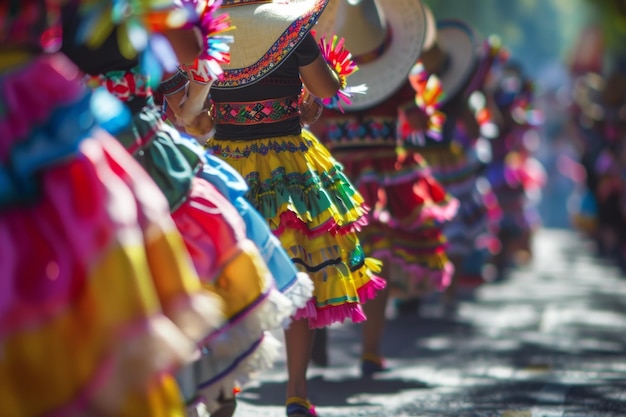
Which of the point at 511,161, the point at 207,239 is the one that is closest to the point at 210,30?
the point at 207,239

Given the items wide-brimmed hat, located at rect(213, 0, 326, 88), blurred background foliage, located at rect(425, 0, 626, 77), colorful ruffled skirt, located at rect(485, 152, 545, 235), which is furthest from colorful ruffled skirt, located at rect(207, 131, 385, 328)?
blurred background foliage, located at rect(425, 0, 626, 77)

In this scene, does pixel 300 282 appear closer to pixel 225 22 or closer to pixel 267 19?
pixel 225 22

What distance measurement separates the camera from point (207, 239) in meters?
3.81

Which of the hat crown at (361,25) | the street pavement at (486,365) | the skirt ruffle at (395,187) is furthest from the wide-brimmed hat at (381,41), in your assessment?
the street pavement at (486,365)

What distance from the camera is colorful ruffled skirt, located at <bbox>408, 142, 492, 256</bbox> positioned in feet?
34.9

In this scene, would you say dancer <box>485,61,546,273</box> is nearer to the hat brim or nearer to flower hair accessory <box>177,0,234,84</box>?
the hat brim

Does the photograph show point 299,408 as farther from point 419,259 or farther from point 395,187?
point 419,259

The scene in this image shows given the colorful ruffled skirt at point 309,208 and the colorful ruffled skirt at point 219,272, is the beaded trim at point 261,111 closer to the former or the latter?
the colorful ruffled skirt at point 309,208

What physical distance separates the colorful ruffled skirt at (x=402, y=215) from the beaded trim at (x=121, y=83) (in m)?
3.65

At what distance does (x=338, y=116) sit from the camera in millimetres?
7660

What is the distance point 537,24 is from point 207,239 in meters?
28.8

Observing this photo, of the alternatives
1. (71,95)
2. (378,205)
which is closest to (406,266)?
(378,205)

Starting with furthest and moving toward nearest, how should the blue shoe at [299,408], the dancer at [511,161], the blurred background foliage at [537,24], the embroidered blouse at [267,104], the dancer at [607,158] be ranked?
the blurred background foliage at [537,24]
the dancer at [607,158]
the dancer at [511,161]
the embroidered blouse at [267,104]
the blue shoe at [299,408]

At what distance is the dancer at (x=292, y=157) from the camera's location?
217 inches
